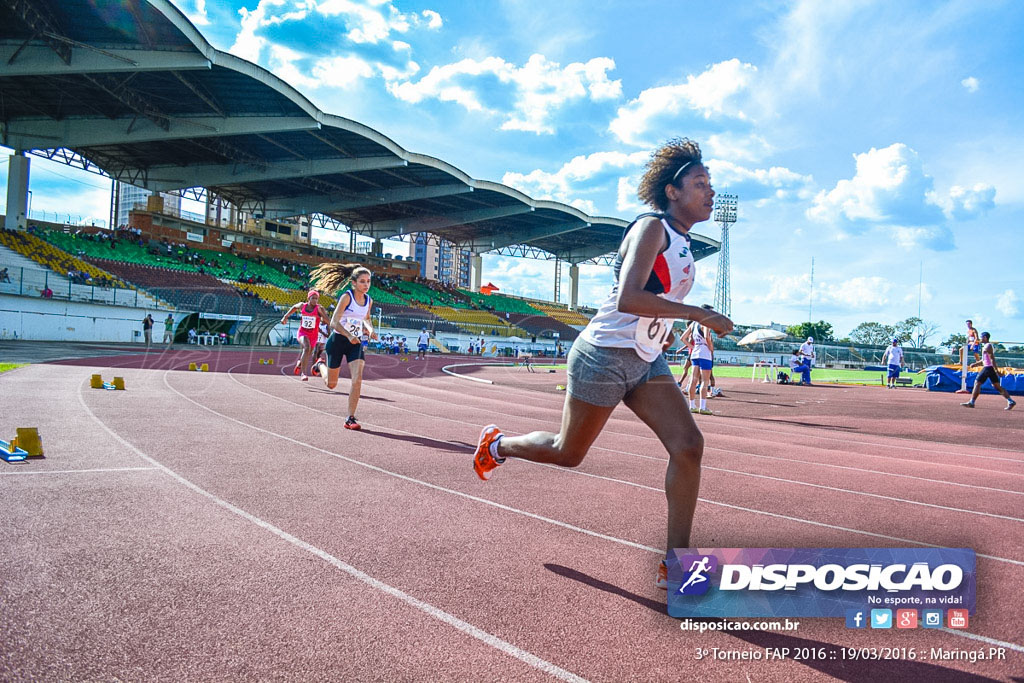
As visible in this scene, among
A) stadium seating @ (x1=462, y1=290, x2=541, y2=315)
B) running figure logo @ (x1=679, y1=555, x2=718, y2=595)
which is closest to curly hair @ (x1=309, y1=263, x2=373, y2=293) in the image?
running figure logo @ (x1=679, y1=555, x2=718, y2=595)

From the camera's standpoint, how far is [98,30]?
2666 centimetres

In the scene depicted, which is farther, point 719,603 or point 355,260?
point 355,260

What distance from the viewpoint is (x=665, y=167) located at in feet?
11.8

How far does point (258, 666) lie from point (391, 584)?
2.89ft

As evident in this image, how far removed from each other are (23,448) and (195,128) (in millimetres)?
35648

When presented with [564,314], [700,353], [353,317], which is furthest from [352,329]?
[564,314]

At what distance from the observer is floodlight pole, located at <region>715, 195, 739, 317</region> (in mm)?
79812

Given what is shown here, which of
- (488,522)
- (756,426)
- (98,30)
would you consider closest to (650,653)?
(488,522)

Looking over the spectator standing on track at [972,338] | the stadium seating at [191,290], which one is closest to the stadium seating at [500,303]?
the stadium seating at [191,290]

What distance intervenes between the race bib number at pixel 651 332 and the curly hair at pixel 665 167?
79 centimetres

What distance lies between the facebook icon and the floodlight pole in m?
81.5

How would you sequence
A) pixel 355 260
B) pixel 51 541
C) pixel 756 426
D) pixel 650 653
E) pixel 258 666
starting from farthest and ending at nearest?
pixel 355 260, pixel 756 426, pixel 51 541, pixel 650 653, pixel 258 666

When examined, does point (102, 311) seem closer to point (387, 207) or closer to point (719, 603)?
point (387, 207)

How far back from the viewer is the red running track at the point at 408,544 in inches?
93.1
